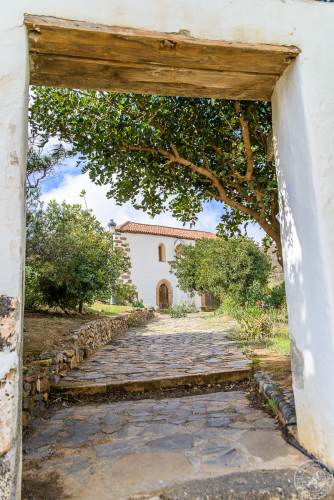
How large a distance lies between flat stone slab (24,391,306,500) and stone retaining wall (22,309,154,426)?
27 centimetres

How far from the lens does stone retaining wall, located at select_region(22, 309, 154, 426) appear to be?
384 centimetres

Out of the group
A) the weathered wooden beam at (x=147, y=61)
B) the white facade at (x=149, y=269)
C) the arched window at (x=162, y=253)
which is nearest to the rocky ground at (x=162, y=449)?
the weathered wooden beam at (x=147, y=61)

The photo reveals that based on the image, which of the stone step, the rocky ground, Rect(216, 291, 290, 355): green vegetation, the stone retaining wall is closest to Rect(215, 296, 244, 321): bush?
Rect(216, 291, 290, 355): green vegetation

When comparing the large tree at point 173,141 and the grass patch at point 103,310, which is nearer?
the large tree at point 173,141

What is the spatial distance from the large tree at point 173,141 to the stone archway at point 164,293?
24.8 metres

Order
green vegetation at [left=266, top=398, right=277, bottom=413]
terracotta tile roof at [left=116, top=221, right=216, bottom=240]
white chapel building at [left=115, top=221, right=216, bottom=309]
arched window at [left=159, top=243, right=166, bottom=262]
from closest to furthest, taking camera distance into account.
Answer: green vegetation at [left=266, top=398, right=277, bottom=413], white chapel building at [left=115, top=221, right=216, bottom=309], terracotta tile roof at [left=116, top=221, right=216, bottom=240], arched window at [left=159, top=243, right=166, bottom=262]

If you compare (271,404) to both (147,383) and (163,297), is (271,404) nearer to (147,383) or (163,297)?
(147,383)

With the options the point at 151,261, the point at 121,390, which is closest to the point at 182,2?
the point at 121,390

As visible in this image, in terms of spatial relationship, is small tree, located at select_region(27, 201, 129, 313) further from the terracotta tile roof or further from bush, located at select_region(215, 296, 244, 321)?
the terracotta tile roof

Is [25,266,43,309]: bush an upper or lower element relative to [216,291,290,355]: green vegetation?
upper

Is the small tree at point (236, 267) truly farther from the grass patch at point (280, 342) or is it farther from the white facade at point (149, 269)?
the white facade at point (149, 269)

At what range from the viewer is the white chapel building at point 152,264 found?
94.4 ft

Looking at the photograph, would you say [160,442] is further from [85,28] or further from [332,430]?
[85,28]

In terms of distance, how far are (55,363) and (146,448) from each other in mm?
2436
